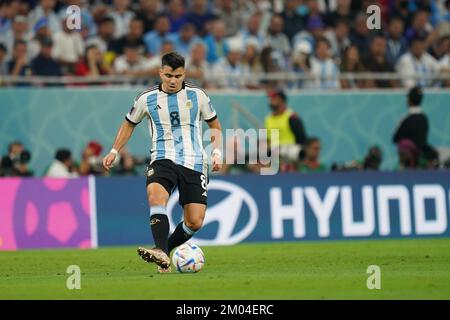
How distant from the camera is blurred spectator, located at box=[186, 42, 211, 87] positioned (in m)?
20.8

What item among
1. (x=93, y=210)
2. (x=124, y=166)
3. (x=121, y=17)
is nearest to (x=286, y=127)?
(x=124, y=166)

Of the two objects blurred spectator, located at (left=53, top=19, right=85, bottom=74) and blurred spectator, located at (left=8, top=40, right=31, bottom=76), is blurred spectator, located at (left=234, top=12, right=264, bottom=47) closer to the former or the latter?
blurred spectator, located at (left=53, top=19, right=85, bottom=74)

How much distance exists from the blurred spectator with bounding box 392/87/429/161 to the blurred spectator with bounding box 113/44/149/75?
470cm

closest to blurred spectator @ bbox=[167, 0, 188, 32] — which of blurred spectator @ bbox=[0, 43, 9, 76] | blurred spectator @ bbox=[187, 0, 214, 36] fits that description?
blurred spectator @ bbox=[187, 0, 214, 36]

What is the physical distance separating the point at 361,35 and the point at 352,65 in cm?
125

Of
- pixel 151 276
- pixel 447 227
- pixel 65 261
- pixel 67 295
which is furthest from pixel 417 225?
pixel 67 295

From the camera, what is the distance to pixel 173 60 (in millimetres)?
12500

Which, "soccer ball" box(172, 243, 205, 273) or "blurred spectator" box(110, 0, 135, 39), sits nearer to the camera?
"soccer ball" box(172, 243, 205, 273)

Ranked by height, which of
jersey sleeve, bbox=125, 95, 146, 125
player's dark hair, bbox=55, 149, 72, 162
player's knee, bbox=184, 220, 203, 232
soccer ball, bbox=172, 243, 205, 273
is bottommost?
soccer ball, bbox=172, 243, 205, 273

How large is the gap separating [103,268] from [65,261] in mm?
1484

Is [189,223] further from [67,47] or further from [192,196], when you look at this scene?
[67,47]

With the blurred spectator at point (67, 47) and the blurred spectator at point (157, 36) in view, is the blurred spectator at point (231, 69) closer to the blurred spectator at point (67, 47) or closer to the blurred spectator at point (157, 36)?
the blurred spectator at point (157, 36)

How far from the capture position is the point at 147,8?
872 inches
